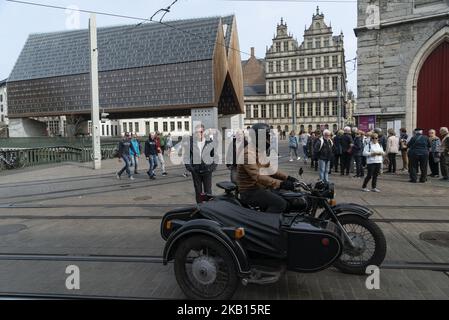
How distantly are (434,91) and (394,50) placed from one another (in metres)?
2.76

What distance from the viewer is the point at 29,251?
5.83 meters

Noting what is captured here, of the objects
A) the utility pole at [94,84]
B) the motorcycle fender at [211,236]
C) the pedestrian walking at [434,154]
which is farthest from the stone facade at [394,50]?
the motorcycle fender at [211,236]

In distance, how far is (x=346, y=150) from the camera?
1407 cm

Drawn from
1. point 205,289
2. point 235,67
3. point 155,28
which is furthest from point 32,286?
point 235,67

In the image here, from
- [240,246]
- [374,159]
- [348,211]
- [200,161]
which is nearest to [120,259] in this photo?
[240,246]

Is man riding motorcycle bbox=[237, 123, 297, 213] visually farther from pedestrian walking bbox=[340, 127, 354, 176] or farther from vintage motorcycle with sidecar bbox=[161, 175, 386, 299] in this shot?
pedestrian walking bbox=[340, 127, 354, 176]

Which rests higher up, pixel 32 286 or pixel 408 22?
pixel 408 22

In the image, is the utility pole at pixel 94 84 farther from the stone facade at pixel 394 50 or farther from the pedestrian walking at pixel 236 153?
the pedestrian walking at pixel 236 153

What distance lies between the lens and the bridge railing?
65.4ft

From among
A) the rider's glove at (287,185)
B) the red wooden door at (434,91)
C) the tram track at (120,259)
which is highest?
the red wooden door at (434,91)

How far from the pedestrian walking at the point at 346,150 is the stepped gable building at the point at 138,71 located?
22.3 m

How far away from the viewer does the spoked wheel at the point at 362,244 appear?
14.9ft
